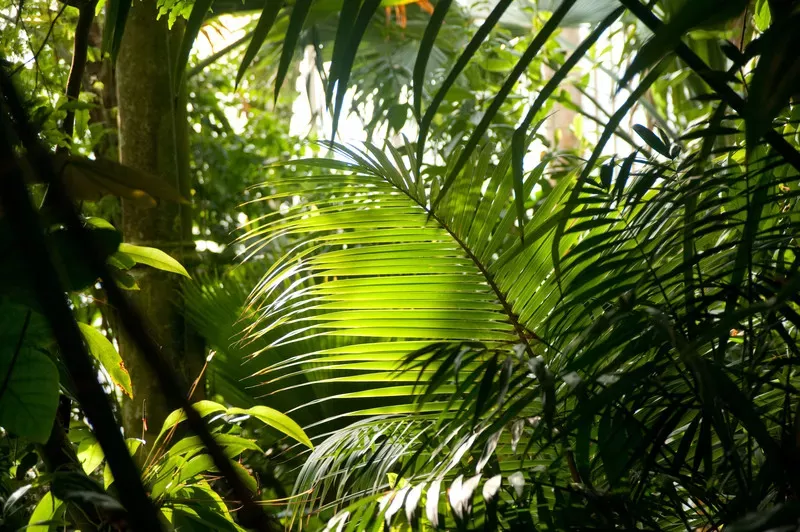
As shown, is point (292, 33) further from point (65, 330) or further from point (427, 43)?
point (65, 330)

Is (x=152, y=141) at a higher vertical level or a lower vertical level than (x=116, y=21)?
higher

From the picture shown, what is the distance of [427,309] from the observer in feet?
3.13

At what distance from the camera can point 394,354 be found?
3.09 ft

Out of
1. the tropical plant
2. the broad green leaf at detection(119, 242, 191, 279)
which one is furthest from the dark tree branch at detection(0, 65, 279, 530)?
the broad green leaf at detection(119, 242, 191, 279)

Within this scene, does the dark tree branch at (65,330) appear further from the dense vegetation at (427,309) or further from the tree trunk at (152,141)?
the tree trunk at (152,141)

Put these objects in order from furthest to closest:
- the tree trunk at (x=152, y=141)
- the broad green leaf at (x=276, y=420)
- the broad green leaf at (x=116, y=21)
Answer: the tree trunk at (x=152, y=141), the broad green leaf at (x=276, y=420), the broad green leaf at (x=116, y=21)

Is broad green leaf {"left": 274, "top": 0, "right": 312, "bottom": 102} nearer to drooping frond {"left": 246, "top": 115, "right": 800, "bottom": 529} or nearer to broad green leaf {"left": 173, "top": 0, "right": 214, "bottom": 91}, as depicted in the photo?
broad green leaf {"left": 173, "top": 0, "right": 214, "bottom": 91}

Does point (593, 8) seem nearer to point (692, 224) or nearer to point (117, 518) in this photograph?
point (692, 224)

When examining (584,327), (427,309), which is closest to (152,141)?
(427,309)

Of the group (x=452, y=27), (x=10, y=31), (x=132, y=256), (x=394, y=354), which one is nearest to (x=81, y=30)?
(x=132, y=256)

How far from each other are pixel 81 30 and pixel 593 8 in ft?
5.72

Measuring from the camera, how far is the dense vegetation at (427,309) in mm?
325

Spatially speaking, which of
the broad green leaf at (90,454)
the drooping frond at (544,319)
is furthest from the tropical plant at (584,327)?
the broad green leaf at (90,454)

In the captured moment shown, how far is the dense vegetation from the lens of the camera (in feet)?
1.07
